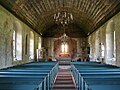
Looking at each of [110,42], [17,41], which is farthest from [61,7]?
[110,42]

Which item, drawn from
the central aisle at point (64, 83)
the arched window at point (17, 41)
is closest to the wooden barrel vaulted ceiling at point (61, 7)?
the arched window at point (17, 41)

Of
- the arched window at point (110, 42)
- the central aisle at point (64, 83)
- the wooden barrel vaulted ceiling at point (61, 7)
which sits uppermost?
the wooden barrel vaulted ceiling at point (61, 7)

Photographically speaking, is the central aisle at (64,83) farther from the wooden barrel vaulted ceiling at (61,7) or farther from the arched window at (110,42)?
the wooden barrel vaulted ceiling at (61,7)

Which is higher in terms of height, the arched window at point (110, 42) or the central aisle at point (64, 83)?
the arched window at point (110, 42)

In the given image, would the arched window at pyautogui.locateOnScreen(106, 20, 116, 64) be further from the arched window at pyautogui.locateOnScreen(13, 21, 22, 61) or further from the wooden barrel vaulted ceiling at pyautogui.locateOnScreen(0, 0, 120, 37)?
the arched window at pyautogui.locateOnScreen(13, 21, 22, 61)

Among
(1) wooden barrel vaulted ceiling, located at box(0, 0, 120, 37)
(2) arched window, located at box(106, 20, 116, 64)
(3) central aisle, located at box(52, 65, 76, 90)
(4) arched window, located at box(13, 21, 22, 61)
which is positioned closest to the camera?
(3) central aisle, located at box(52, 65, 76, 90)

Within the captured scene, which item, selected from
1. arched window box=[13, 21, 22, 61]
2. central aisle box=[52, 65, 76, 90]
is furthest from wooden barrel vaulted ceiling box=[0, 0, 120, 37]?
central aisle box=[52, 65, 76, 90]

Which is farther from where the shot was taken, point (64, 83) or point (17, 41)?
point (17, 41)

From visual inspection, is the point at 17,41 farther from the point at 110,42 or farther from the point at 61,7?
the point at 110,42

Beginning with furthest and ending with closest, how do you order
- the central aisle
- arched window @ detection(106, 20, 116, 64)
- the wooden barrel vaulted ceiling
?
1. arched window @ detection(106, 20, 116, 64)
2. the wooden barrel vaulted ceiling
3. the central aisle

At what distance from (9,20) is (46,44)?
20080mm

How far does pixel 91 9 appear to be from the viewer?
70.9 ft

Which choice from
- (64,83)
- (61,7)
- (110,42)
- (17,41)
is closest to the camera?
(64,83)

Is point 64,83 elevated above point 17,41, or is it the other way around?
point 17,41
